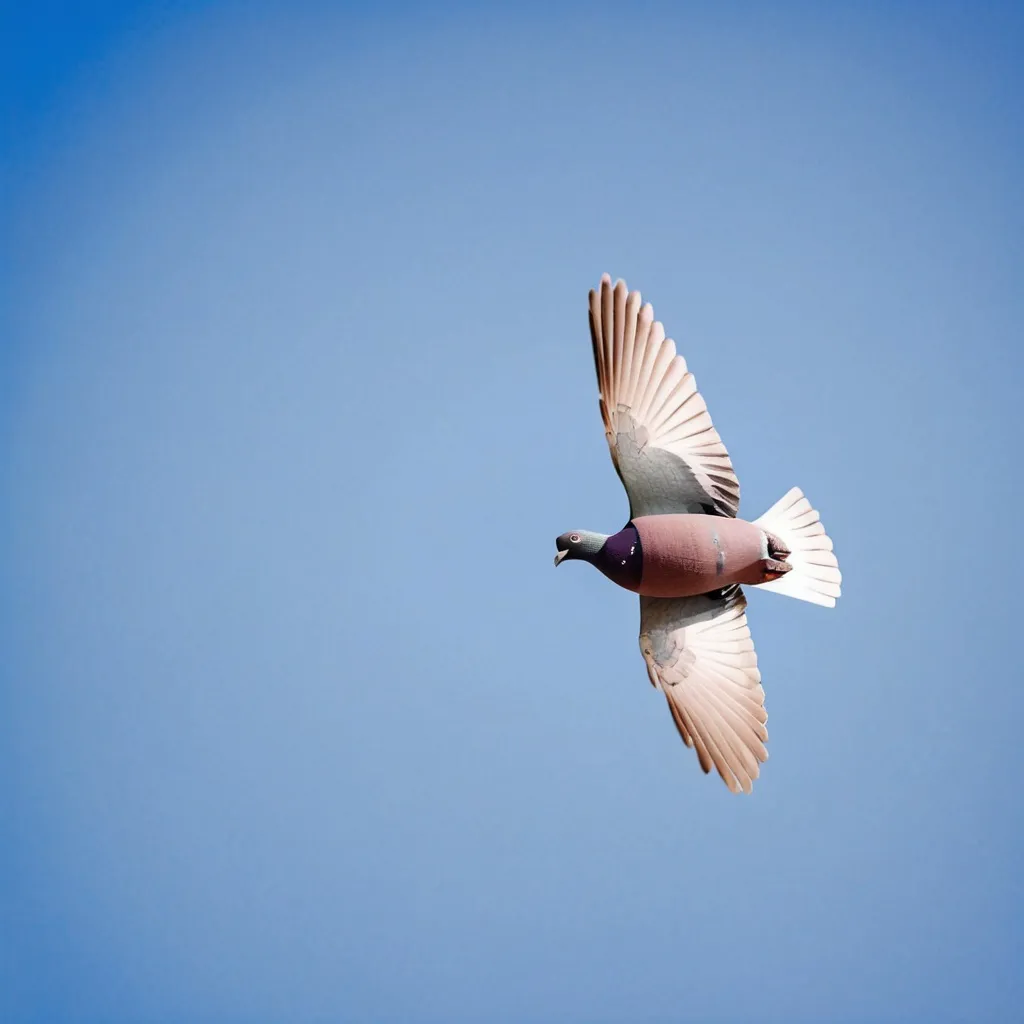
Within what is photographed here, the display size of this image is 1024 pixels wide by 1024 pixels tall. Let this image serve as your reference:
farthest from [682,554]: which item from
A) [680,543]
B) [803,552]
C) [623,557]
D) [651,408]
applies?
[803,552]

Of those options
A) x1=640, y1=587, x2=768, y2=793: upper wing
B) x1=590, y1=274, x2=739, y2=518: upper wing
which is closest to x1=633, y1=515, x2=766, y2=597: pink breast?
x1=590, y1=274, x2=739, y2=518: upper wing

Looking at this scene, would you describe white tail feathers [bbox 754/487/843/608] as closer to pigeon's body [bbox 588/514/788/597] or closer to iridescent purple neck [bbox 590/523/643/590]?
pigeon's body [bbox 588/514/788/597]

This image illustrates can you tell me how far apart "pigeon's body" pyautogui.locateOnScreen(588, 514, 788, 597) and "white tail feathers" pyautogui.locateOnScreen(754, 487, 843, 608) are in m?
0.55

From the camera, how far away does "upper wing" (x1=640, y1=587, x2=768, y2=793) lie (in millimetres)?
9875

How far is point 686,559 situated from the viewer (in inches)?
386

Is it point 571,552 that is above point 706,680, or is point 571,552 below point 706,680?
above

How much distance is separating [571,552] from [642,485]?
83 centimetres

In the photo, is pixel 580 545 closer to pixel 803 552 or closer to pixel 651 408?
pixel 651 408

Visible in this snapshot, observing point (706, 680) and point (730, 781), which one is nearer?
point (730, 781)

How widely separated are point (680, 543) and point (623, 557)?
446 millimetres

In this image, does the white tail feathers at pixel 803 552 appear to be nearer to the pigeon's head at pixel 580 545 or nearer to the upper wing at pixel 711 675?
the upper wing at pixel 711 675

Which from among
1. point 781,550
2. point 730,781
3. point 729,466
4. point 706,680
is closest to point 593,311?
point 729,466

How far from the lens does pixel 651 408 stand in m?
10.1

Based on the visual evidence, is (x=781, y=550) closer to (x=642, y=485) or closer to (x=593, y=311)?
(x=642, y=485)
